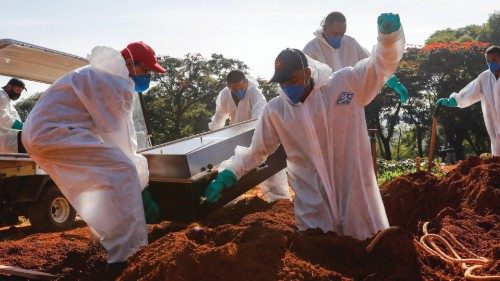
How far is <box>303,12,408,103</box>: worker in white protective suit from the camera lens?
550 centimetres

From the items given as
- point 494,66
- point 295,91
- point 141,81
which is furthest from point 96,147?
point 494,66

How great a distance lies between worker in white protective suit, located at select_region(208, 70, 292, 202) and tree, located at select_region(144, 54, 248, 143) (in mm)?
17625

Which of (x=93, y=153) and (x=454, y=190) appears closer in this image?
(x=93, y=153)

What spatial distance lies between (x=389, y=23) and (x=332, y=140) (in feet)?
2.74

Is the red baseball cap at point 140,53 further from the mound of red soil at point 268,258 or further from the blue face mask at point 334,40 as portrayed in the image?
the blue face mask at point 334,40

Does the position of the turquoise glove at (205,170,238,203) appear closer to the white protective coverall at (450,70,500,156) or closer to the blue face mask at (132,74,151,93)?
the blue face mask at (132,74,151,93)

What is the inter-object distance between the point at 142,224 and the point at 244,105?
4.07m

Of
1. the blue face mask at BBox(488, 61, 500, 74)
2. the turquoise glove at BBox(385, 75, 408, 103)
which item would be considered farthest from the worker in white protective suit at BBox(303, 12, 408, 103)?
the blue face mask at BBox(488, 61, 500, 74)

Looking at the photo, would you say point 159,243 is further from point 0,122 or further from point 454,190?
point 0,122

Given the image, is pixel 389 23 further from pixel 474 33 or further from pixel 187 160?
pixel 474 33

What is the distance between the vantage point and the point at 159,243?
2805mm

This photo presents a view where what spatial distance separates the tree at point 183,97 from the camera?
83.0 ft

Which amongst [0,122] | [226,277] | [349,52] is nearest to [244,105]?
[349,52]

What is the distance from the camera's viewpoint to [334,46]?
5.63 m
